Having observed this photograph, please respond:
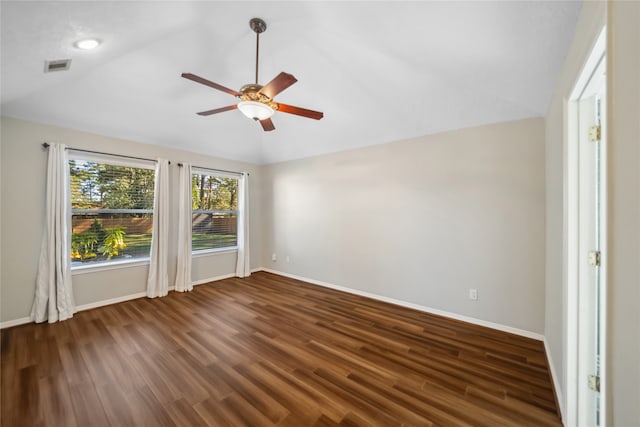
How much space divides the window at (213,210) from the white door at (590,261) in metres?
5.01

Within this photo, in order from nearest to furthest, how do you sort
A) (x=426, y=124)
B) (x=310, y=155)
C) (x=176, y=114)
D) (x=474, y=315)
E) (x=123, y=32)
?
1. (x=123, y=32)
2. (x=474, y=315)
3. (x=426, y=124)
4. (x=176, y=114)
5. (x=310, y=155)

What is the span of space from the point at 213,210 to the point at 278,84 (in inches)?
146

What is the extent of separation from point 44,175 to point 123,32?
244cm

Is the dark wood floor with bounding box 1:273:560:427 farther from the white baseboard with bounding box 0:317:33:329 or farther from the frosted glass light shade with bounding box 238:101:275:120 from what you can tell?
the frosted glass light shade with bounding box 238:101:275:120

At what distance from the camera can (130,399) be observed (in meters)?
1.77

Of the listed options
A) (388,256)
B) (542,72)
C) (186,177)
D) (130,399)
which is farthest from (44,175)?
(542,72)

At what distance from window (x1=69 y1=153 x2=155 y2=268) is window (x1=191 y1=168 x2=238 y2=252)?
76cm

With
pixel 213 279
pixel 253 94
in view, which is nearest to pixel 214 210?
pixel 213 279

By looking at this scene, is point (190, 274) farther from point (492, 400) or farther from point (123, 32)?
point (492, 400)

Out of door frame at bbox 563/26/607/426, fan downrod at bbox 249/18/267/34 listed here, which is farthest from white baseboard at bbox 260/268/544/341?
fan downrod at bbox 249/18/267/34

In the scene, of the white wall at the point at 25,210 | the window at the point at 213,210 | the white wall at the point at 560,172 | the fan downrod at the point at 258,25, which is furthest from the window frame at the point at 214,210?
the white wall at the point at 560,172

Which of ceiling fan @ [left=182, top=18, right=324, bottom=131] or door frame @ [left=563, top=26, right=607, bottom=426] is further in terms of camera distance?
ceiling fan @ [left=182, top=18, right=324, bottom=131]

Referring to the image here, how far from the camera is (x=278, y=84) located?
1.83 m

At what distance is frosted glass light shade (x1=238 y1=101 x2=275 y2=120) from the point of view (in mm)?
1949
